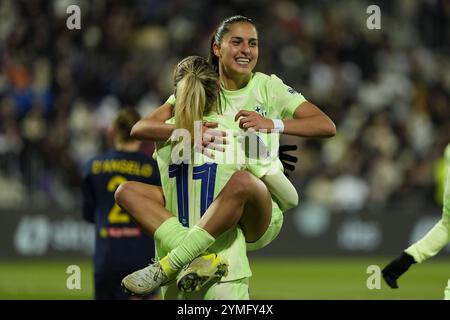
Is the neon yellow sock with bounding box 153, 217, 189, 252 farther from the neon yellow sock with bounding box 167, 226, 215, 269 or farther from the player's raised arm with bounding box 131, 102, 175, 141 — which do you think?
the player's raised arm with bounding box 131, 102, 175, 141

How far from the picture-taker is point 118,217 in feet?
29.5

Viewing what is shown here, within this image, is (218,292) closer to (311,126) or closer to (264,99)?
(311,126)

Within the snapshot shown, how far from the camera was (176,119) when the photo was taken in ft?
20.2

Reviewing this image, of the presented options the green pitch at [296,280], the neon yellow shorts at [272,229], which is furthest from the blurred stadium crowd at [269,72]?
the neon yellow shorts at [272,229]

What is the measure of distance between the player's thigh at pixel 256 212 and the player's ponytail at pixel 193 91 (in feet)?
1.64

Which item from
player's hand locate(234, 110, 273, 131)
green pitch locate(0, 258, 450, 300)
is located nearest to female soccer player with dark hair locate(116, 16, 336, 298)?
player's hand locate(234, 110, 273, 131)

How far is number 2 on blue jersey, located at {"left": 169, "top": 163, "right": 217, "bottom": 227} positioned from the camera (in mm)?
6152

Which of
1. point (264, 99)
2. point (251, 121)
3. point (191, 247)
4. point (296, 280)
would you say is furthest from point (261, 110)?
point (296, 280)

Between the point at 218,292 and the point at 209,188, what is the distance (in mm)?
604

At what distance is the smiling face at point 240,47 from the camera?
263 inches

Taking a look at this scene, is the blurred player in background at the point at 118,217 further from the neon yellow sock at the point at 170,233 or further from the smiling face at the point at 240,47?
the neon yellow sock at the point at 170,233

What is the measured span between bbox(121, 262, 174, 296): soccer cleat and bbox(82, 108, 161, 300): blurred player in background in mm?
2950
